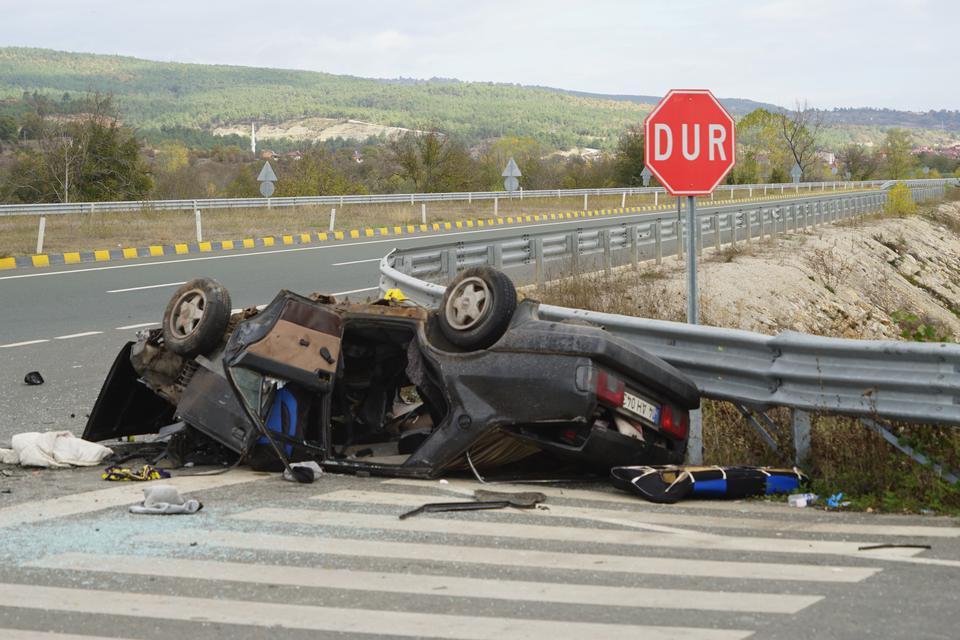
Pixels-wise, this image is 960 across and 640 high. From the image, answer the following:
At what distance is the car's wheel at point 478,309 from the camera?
7230 mm

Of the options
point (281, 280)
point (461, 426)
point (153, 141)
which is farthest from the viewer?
point (153, 141)

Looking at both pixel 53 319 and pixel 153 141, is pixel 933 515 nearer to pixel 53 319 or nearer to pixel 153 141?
pixel 53 319

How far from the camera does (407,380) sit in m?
8.30

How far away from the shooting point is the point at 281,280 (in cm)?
2267

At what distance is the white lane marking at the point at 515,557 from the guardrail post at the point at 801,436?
200 cm

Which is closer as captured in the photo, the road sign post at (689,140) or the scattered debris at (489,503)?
the scattered debris at (489,503)

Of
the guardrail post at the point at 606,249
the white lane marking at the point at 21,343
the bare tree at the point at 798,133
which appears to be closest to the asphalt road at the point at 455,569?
the white lane marking at the point at 21,343

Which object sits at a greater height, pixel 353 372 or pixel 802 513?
pixel 353 372

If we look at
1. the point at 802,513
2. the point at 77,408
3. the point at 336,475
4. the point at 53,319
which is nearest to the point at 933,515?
the point at 802,513

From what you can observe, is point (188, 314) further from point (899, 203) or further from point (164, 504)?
point (899, 203)

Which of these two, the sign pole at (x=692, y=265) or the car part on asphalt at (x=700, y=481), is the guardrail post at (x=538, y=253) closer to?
the sign pole at (x=692, y=265)

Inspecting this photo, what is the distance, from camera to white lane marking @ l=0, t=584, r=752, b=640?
14.3 ft

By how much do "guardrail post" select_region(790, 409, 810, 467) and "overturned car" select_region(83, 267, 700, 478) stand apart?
0.60 metres

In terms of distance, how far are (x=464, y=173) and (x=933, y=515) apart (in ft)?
206
